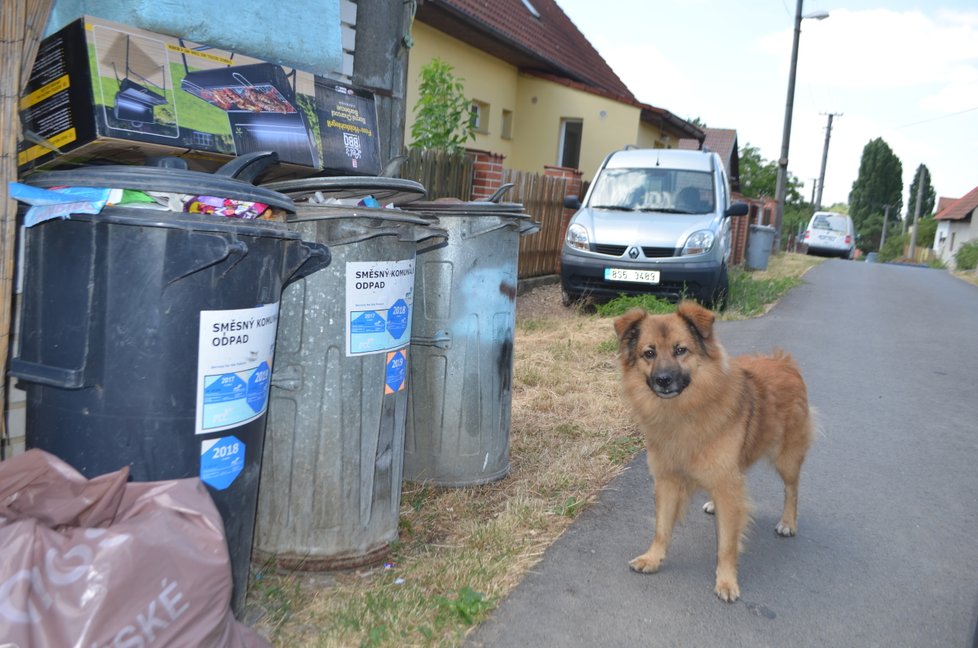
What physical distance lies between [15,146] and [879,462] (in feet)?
16.5

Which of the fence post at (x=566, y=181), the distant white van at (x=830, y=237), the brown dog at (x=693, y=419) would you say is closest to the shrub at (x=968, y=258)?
the distant white van at (x=830, y=237)

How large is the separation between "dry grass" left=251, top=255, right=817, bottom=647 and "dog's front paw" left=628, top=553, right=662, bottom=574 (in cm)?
41

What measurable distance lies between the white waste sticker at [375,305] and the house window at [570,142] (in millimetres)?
16959

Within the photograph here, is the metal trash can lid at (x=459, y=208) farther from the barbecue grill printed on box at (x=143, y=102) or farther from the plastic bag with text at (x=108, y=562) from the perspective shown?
the plastic bag with text at (x=108, y=562)

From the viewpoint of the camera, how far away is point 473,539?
3.52m

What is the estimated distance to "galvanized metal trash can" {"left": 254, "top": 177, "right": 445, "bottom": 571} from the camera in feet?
9.56

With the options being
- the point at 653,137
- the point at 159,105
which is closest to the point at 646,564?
the point at 159,105

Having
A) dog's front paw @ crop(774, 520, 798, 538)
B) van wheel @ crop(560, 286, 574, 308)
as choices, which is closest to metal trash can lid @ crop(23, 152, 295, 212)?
dog's front paw @ crop(774, 520, 798, 538)

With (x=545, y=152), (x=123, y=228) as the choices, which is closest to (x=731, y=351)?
(x=123, y=228)

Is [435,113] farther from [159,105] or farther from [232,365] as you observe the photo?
[232,365]

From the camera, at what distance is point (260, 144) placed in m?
3.46

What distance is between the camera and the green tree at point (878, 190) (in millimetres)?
92312

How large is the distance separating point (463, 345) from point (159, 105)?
1.78 metres

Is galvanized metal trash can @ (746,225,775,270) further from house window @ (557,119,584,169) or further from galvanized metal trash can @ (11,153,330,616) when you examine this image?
galvanized metal trash can @ (11,153,330,616)
